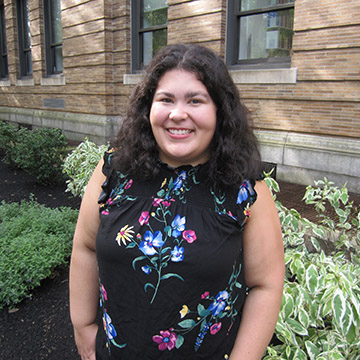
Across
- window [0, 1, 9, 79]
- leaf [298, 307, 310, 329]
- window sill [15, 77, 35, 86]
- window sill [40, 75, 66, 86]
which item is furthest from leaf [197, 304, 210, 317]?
window [0, 1, 9, 79]

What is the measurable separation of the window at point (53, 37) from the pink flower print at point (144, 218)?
13406 millimetres

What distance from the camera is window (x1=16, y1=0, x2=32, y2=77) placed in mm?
15266

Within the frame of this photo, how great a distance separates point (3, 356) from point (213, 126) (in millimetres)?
2498

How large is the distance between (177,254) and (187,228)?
0.10 m

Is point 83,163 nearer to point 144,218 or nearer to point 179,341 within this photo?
point 144,218

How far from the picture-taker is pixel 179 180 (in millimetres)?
1466

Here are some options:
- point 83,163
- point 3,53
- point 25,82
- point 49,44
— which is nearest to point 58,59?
point 49,44

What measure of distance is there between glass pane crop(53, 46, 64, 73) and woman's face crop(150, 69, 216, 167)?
13.5 meters

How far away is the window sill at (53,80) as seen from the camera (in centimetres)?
1273

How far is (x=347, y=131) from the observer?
20.6 ft

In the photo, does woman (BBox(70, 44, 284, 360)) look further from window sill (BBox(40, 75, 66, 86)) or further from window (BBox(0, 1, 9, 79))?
window (BBox(0, 1, 9, 79))

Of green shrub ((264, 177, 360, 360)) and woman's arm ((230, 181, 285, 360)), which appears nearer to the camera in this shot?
woman's arm ((230, 181, 285, 360))

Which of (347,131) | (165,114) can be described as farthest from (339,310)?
(347,131)

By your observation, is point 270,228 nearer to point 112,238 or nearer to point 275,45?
point 112,238
